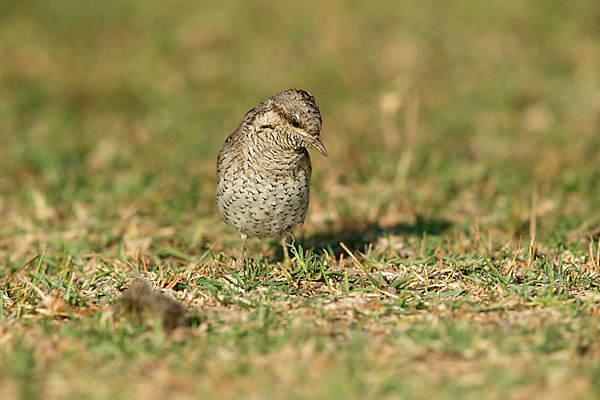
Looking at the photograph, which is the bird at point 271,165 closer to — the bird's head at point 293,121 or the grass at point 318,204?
the bird's head at point 293,121

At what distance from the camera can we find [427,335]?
3602 millimetres

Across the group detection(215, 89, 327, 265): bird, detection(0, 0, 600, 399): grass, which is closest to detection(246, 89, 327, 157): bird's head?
detection(215, 89, 327, 265): bird

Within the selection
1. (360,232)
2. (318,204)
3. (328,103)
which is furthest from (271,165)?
(328,103)

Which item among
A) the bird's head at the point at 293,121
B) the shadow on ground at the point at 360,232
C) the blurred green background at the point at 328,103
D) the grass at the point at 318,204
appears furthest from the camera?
the blurred green background at the point at 328,103

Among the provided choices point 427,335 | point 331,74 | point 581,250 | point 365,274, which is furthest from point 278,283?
point 331,74

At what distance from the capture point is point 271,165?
456 cm

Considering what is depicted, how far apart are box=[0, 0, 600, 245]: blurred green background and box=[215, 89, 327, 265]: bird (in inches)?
62.8

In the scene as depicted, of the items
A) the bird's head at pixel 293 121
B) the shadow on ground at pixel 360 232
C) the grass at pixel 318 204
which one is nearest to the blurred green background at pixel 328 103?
the grass at pixel 318 204

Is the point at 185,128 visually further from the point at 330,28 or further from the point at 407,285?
the point at 407,285

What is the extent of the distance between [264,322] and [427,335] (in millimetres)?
844

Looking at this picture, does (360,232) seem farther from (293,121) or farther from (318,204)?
(293,121)

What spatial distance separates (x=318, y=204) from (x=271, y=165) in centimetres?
217

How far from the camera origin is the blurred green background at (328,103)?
22.2 feet

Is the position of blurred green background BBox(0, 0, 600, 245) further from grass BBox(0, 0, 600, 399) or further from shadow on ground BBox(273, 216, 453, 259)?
shadow on ground BBox(273, 216, 453, 259)
